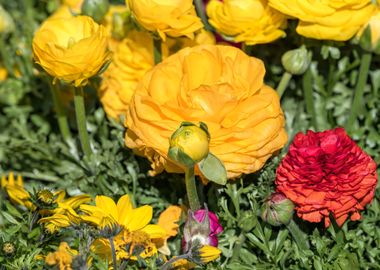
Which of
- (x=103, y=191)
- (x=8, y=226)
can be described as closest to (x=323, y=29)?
(x=103, y=191)

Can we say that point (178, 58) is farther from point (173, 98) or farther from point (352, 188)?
point (352, 188)

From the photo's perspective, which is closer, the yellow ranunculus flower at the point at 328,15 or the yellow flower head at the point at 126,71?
the yellow ranunculus flower at the point at 328,15

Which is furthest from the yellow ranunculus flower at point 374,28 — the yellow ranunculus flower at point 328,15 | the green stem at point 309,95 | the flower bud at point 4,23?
the flower bud at point 4,23

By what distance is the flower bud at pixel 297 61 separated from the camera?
1.17 meters

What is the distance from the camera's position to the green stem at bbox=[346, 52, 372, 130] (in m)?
1.22

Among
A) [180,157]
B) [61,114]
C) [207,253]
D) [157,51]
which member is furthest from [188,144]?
[61,114]

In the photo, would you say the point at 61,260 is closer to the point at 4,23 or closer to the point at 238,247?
the point at 238,247

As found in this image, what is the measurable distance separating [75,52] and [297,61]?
0.31 metres

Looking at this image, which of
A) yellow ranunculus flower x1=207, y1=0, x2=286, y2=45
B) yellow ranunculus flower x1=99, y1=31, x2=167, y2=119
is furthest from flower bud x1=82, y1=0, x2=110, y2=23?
yellow ranunculus flower x1=207, y1=0, x2=286, y2=45

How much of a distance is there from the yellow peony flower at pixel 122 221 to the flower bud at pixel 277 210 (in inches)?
5.1

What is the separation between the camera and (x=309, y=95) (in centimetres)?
128

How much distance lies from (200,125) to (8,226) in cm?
33

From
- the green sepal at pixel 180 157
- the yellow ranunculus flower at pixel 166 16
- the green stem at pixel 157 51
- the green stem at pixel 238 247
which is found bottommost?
the green stem at pixel 238 247

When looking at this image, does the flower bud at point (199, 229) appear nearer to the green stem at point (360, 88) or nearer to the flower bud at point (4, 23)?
the green stem at point (360, 88)
